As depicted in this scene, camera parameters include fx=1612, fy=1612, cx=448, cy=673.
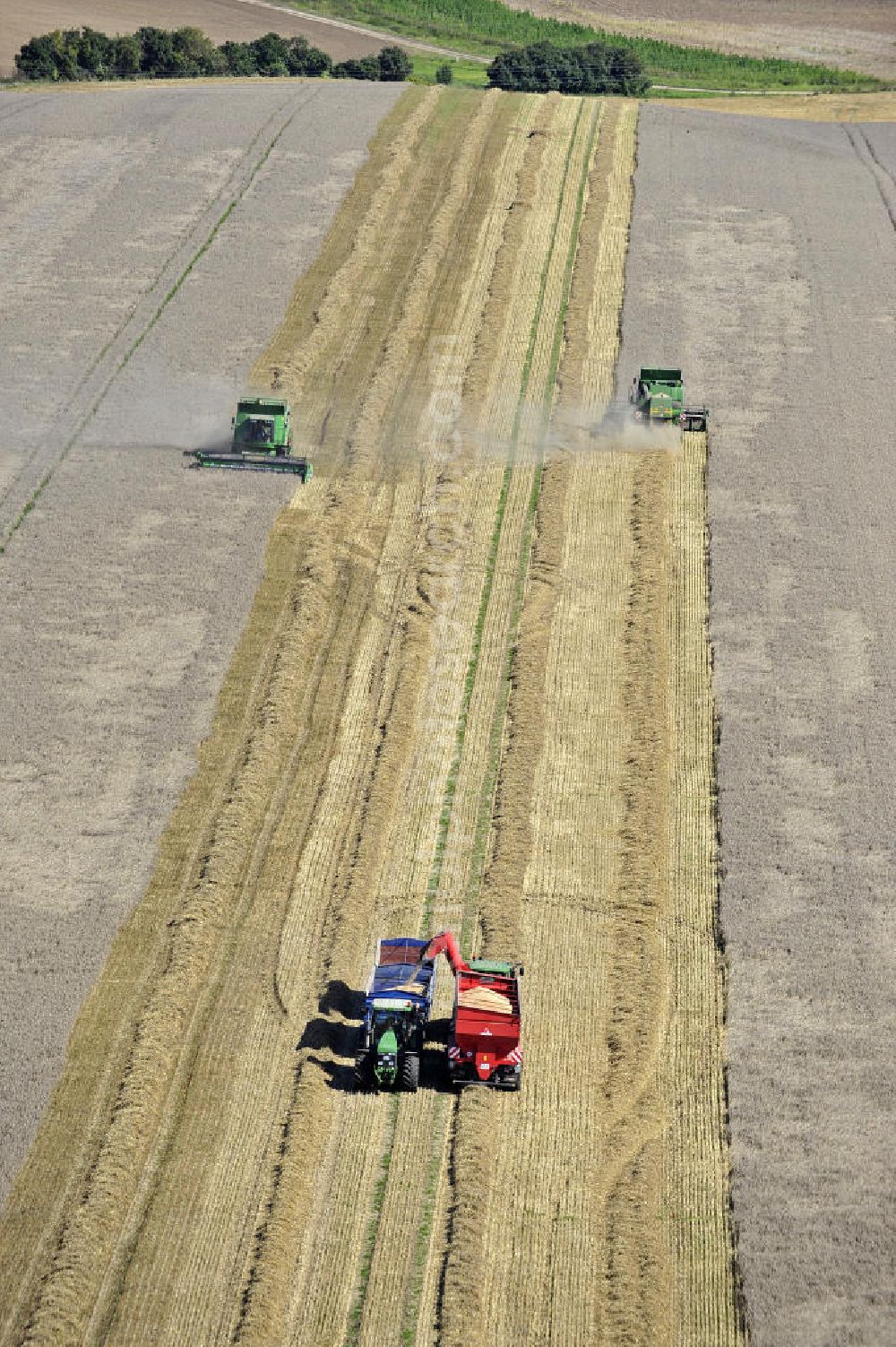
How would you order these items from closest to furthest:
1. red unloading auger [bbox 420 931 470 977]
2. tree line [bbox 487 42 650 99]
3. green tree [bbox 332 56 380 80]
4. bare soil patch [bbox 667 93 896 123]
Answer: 1. red unloading auger [bbox 420 931 470 977]
2. bare soil patch [bbox 667 93 896 123]
3. tree line [bbox 487 42 650 99]
4. green tree [bbox 332 56 380 80]

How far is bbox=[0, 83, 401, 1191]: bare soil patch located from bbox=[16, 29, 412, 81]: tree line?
373 inches

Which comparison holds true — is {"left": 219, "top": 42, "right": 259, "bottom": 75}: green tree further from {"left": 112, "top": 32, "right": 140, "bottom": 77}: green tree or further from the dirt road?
the dirt road

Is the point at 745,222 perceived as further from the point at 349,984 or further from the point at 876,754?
the point at 349,984

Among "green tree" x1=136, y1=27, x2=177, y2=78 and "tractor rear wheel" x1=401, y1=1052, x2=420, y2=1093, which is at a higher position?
"green tree" x1=136, y1=27, x2=177, y2=78

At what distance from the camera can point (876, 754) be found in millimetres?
38938

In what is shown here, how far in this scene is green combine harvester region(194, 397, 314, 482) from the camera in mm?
50750

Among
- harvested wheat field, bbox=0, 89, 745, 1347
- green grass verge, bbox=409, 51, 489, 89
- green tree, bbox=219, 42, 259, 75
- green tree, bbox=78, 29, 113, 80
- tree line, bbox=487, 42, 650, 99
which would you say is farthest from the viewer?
green grass verge, bbox=409, 51, 489, 89

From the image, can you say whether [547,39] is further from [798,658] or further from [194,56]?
[798,658]

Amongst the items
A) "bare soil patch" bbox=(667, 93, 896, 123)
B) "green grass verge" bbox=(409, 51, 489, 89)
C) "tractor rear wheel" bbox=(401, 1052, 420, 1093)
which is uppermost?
"bare soil patch" bbox=(667, 93, 896, 123)

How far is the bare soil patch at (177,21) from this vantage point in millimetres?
104438

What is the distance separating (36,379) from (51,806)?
24.7 meters

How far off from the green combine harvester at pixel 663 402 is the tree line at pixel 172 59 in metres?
50.6

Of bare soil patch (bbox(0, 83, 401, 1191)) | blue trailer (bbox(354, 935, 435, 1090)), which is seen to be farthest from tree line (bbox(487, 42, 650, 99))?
blue trailer (bbox(354, 935, 435, 1090))

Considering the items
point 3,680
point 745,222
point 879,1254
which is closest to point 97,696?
point 3,680
